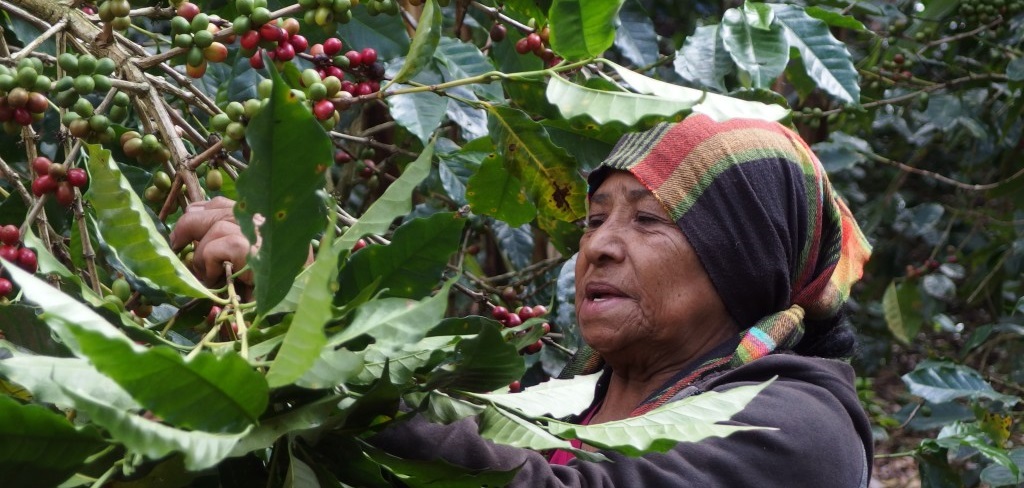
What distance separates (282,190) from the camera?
0.96 meters

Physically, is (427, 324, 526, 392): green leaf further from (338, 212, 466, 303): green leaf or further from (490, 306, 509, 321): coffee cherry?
(490, 306, 509, 321): coffee cherry

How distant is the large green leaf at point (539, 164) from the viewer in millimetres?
1625

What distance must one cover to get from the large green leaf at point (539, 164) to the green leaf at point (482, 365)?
1.90 ft

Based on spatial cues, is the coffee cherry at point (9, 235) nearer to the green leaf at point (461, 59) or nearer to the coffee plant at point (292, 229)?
the coffee plant at point (292, 229)

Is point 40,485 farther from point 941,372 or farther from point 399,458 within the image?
point 941,372

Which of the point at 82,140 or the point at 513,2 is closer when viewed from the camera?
the point at 82,140

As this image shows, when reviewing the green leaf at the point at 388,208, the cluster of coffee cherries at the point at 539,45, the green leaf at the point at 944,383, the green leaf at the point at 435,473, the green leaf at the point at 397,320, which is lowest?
the green leaf at the point at 944,383

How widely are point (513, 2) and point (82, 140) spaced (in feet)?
2.60

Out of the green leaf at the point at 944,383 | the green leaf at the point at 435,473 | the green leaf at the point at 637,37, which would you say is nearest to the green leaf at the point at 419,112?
the green leaf at the point at 435,473

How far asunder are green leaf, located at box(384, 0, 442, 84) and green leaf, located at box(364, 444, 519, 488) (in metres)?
0.49

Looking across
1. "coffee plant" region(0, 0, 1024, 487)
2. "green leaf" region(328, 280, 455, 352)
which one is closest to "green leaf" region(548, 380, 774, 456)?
"coffee plant" region(0, 0, 1024, 487)

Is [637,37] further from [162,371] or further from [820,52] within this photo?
[162,371]

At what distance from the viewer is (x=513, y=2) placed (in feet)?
6.00

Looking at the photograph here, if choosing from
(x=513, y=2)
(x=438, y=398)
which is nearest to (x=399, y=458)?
(x=438, y=398)
